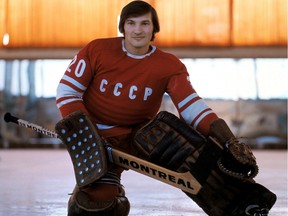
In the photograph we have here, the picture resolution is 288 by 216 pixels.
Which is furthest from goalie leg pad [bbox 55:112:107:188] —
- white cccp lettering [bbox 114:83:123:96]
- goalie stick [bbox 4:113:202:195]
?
white cccp lettering [bbox 114:83:123:96]

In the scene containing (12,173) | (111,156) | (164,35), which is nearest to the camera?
(111,156)

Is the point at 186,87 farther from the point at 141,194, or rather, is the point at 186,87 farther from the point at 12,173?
the point at 12,173

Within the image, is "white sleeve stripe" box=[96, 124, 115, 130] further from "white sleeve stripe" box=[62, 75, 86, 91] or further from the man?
"white sleeve stripe" box=[62, 75, 86, 91]

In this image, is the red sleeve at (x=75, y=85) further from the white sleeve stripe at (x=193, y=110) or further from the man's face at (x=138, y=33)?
the white sleeve stripe at (x=193, y=110)

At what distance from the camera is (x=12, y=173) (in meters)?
5.96

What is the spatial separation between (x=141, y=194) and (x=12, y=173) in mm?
2125

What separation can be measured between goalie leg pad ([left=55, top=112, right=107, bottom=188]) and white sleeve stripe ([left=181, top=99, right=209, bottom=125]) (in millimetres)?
365

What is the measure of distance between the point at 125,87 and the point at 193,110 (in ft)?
0.93

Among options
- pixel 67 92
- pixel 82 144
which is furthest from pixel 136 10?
pixel 82 144

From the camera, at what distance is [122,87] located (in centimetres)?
270

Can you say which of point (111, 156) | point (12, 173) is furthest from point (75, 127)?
point (12, 173)

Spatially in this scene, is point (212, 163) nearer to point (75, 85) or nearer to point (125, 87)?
point (125, 87)

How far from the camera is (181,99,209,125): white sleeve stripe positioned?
266 centimetres

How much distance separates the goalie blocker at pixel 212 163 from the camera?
93.4 inches
